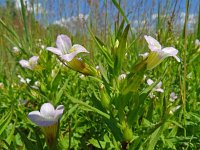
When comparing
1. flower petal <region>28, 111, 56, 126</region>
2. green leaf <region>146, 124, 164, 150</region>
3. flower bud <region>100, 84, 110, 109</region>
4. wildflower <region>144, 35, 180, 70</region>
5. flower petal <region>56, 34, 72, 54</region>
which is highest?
flower petal <region>56, 34, 72, 54</region>

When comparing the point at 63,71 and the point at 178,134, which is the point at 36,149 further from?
the point at 63,71

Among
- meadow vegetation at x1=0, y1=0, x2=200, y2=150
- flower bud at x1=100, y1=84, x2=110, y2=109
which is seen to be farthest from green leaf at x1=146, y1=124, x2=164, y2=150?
flower bud at x1=100, y1=84, x2=110, y2=109

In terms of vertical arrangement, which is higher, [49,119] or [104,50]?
[104,50]

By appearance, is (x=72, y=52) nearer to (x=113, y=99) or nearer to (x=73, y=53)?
(x=73, y=53)

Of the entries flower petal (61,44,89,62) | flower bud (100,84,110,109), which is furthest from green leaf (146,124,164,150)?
flower petal (61,44,89,62)

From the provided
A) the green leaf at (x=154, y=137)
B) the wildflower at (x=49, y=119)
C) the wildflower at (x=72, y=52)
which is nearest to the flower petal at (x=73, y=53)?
the wildflower at (x=72, y=52)

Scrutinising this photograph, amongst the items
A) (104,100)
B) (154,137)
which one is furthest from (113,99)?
(154,137)

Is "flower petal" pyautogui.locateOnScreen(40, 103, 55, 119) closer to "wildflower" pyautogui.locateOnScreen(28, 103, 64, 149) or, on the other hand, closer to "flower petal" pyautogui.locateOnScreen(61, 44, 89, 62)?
"wildflower" pyautogui.locateOnScreen(28, 103, 64, 149)

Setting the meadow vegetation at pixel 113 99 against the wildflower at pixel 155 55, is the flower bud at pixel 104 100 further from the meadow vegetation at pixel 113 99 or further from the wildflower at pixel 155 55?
the wildflower at pixel 155 55

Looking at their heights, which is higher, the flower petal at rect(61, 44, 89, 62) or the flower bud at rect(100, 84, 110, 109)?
the flower petal at rect(61, 44, 89, 62)

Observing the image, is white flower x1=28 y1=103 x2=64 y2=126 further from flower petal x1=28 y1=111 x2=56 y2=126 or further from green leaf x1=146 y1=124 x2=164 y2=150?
green leaf x1=146 y1=124 x2=164 y2=150

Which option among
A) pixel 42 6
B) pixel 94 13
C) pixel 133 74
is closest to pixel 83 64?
pixel 133 74
